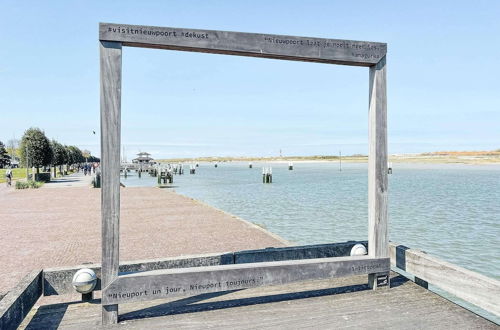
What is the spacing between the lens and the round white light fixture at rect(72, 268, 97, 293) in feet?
13.7

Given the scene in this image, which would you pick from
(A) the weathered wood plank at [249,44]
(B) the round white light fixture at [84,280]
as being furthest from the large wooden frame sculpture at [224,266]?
(B) the round white light fixture at [84,280]

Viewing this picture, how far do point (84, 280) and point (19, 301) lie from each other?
2.38ft

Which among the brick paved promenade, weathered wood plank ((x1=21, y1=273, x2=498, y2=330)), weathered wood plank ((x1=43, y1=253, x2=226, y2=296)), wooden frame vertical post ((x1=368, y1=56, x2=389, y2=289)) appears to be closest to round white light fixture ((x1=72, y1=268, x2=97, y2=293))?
weathered wood plank ((x1=43, y1=253, x2=226, y2=296))

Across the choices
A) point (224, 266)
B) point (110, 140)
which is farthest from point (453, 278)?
point (110, 140)

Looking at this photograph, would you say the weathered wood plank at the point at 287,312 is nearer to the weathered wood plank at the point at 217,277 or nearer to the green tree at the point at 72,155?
the weathered wood plank at the point at 217,277

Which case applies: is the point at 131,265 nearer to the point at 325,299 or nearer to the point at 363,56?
the point at 325,299

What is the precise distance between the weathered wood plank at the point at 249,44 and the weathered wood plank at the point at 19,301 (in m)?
2.55

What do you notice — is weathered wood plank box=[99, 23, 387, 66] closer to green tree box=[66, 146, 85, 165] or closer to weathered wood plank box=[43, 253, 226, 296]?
weathered wood plank box=[43, 253, 226, 296]

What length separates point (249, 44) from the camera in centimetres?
405

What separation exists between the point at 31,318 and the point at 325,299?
10.6ft

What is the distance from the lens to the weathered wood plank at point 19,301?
327 cm

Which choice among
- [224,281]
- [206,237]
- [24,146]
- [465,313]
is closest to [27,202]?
[206,237]

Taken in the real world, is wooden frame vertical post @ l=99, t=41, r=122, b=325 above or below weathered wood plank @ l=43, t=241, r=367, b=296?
above

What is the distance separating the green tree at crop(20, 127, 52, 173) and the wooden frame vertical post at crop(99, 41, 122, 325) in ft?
114
